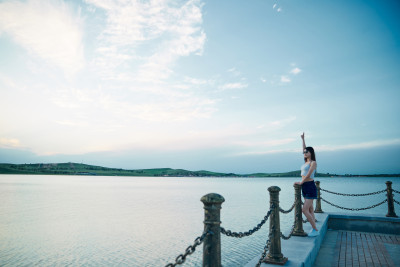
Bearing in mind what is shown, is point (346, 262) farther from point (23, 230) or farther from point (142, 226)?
point (23, 230)

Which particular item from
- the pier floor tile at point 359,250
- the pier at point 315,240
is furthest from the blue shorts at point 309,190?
the pier floor tile at point 359,250

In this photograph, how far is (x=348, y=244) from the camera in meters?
7.56

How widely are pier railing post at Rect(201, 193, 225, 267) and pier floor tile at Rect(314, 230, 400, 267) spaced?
403 centimetres

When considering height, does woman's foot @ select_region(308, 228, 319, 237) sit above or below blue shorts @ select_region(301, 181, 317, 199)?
below

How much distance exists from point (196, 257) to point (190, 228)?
7.94 meters

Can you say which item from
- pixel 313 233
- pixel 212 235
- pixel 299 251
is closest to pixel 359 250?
pixel 313 233

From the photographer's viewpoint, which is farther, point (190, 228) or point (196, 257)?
point (190, 228)

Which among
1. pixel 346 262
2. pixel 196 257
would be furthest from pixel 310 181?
pixel 196 257

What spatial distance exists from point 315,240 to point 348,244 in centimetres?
172

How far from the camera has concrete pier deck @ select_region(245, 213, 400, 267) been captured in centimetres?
580

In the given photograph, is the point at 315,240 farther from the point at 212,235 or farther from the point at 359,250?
the point at 212,235

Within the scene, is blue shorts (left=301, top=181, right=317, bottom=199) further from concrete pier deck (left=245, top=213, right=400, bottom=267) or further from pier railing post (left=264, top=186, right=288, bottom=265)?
pier railing post (left=264, top=186, right=288, bottom=265)

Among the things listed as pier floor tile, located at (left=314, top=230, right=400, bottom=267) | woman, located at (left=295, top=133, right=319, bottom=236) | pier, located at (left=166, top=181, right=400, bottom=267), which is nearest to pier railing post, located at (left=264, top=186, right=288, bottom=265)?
pier, located at (left=166, top=181, right=400, bottom=267)

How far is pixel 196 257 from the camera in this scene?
12.1 metres
